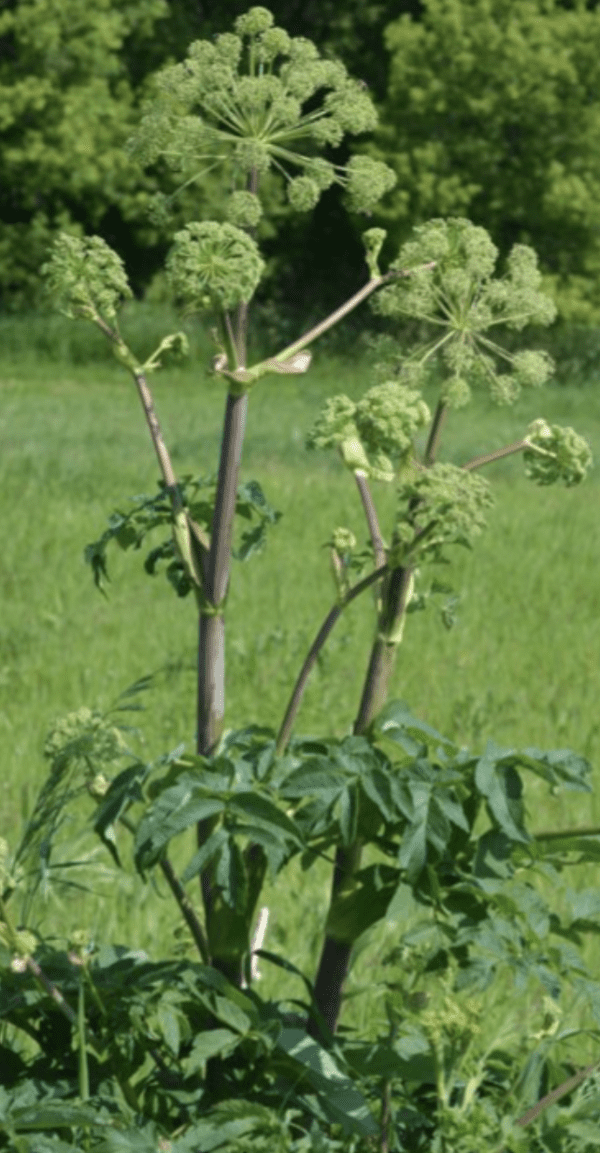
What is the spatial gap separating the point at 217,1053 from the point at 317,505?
7405 mm

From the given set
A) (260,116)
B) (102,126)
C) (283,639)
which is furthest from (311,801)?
(102,126)

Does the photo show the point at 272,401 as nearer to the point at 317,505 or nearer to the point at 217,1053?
the point at 317,505

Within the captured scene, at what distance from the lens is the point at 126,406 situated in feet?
57.9

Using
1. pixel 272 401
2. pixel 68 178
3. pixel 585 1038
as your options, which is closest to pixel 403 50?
pixel 68 178

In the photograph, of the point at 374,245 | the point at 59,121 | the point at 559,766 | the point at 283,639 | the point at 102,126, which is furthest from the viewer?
the point at 102,126

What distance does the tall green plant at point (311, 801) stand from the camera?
225cm

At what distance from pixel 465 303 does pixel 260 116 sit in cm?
34

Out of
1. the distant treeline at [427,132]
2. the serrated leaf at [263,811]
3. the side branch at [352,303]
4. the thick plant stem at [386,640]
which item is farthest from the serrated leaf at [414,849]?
the distant treeline at [427,132]

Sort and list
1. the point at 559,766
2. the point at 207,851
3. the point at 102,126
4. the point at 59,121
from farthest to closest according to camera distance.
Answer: the point at 102,126, the point at 59,121, the point at 559,766, the point at 207,851

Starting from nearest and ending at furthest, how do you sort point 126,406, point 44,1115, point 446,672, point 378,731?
point 44,1115
point 378,731
point 446,672
point 126,406

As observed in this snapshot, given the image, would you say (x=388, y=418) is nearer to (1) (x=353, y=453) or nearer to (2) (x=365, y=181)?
(1) (x=353, y=453)

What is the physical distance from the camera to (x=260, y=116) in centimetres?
236

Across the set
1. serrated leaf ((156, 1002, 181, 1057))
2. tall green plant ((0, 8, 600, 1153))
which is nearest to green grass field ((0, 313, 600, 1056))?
tall green plant ((0, 8, 600, 1153))

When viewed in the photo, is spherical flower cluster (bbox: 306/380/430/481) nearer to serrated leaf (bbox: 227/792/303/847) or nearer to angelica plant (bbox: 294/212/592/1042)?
angelica plant (bbox: 294/212/592/1042)
